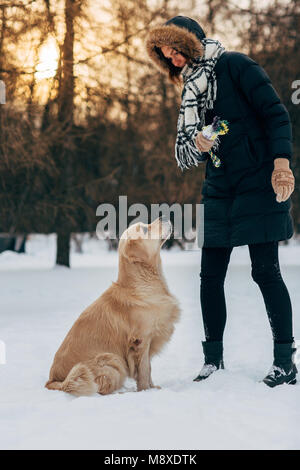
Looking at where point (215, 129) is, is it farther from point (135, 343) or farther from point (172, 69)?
point (135, 343)

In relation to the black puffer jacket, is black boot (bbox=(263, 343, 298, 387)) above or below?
below

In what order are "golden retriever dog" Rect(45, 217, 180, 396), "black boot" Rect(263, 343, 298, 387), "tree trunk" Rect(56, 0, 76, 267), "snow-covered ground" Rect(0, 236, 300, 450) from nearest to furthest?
"snow-covered ground" Rect(0, 236, 300, 450), "black boot" Rect(263, 343, 298, 387), "golden retriever dog" Rect(45, 217, 180, 396), "tree trunk" Rect(56, 0, 76, 267)

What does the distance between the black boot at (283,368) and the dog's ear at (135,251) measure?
0.88 metres

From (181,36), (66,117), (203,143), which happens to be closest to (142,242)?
(203,143)

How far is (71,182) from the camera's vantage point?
10.5 m

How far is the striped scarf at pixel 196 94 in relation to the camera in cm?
264

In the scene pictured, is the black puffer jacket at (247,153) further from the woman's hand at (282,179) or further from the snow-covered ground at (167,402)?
the snow-covered ground at (167,402)

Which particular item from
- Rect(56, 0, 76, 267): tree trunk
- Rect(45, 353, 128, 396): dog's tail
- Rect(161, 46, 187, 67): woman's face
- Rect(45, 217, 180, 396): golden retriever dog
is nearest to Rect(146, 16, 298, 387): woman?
Rect(161, 46, 187, 67): woman's face

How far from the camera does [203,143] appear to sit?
2592 millimetres

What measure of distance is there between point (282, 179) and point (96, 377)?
1348mm

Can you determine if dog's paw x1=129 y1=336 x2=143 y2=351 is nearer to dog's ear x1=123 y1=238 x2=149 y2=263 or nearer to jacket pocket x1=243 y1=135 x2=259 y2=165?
dog's ear x1=123 y1=238 x2=149 y2=263

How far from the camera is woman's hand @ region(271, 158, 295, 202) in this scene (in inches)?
94.9
